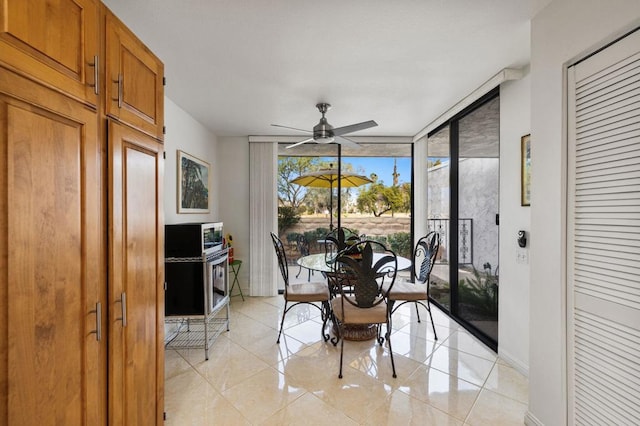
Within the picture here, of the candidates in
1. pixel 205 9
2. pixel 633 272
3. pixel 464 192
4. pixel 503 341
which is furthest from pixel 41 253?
pixel 464 192

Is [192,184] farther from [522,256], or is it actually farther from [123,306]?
[522,256]

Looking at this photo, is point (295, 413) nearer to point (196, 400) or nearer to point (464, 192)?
point (196, 400)

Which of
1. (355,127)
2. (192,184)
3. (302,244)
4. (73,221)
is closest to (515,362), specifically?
(355,127)

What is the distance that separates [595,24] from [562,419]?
6.74 ft

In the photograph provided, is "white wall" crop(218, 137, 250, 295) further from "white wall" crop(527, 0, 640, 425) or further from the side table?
"white wall" crop(527, 0, 640, 425)

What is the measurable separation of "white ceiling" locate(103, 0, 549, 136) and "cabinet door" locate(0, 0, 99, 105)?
27.0 inches

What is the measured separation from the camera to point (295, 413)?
1786 millimetres

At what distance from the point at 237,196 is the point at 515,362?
3.97 m

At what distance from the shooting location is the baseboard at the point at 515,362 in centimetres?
218

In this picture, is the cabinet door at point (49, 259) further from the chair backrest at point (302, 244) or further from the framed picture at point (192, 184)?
the chair backrest at point (302, 244)

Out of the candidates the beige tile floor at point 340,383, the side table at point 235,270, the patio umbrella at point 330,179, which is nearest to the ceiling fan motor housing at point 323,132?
the patio umbrella at point 330,179

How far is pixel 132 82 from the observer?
1328mm

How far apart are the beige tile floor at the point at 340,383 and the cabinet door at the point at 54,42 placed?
2003 millimetres

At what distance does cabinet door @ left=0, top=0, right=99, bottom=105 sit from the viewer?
2.62ft
